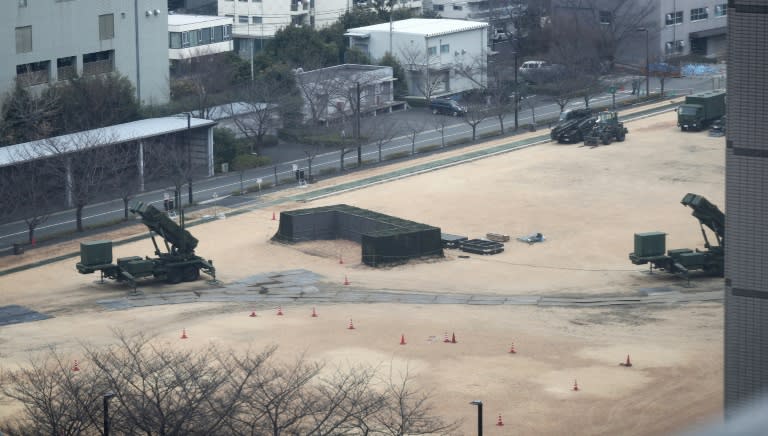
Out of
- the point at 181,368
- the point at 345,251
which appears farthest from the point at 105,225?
the point at 181,368

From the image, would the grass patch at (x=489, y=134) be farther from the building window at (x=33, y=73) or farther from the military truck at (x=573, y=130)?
the building window at (x=33, y=73)

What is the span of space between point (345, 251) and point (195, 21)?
3767 centimetres

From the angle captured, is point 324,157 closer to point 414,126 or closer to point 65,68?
point 414,126

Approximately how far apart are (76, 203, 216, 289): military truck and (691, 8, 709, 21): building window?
58.7 m

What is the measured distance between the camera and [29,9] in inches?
2432

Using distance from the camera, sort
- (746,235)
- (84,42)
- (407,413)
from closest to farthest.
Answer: (746,235), (407,413), (84,42)

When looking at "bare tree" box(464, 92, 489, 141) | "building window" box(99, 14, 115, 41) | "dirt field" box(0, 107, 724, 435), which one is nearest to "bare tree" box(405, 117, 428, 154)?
"bare tree" box(464, 92, 489, 141)

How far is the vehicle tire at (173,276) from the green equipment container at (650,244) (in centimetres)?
1669

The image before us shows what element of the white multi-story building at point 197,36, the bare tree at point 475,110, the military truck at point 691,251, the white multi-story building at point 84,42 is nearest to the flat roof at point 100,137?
the white multi-story building at point 84,42

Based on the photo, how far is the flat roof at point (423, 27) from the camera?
268 ft

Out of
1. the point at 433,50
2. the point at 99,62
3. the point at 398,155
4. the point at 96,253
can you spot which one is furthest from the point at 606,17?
the point at 96,253

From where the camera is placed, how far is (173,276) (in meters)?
43.3

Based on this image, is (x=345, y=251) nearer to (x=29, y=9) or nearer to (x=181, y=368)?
(x=181, y=368)

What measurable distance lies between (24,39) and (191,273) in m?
24.5
